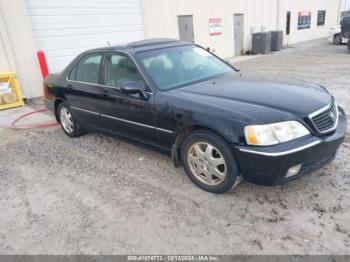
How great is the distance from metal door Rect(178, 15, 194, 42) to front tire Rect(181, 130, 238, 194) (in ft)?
34.0

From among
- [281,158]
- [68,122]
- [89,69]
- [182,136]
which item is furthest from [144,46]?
[281,158]

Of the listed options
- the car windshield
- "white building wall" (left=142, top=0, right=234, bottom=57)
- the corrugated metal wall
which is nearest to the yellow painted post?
the corrugated metal wall

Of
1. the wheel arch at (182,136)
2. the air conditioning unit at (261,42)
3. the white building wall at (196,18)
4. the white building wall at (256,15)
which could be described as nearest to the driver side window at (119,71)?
the wheel arch at (182,136)

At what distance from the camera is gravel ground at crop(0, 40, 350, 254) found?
2.51 meters

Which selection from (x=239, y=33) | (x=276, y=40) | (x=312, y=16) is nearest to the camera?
(x=239, y=33)

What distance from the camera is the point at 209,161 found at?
118 inches

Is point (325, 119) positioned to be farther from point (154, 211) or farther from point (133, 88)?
point (133, 88)

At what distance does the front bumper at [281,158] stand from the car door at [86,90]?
228 cm

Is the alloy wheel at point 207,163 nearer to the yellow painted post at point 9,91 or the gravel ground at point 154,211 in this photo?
the gravel ground at point 154,211

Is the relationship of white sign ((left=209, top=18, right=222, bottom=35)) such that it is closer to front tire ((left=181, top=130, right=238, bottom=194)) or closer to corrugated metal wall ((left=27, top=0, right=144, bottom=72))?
corrugated metal wall ((left=27, top=0, right=144, bottom=72))

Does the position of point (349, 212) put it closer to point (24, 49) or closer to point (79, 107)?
point (79, 107)

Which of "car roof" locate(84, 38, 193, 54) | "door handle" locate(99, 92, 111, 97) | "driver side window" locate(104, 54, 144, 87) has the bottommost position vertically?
"door handle" locate(99, 92, 111, 97)

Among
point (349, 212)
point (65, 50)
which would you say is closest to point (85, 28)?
point (65, 50)

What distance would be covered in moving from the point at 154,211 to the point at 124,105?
4.68 feet
